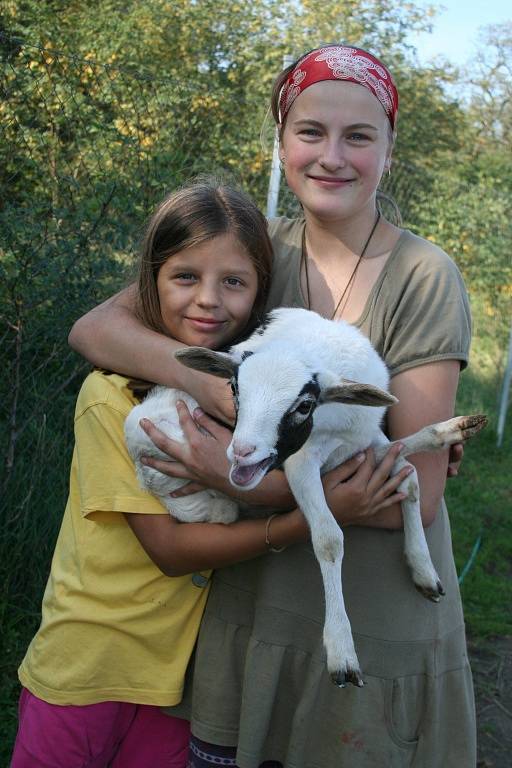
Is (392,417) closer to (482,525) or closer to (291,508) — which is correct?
(291,508)

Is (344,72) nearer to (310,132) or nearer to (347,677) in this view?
(310,132)

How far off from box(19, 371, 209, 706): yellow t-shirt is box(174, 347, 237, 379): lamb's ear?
1.06 ft

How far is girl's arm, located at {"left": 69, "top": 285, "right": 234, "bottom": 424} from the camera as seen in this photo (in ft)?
7.26

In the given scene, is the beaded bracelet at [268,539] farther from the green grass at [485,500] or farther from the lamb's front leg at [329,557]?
the green grass at [485,500]

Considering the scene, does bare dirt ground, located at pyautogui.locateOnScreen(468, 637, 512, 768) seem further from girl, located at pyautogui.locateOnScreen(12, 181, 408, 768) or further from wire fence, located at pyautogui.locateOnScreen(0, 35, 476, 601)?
wire fence, located at pyautogui.locateOnScreen(0, 35, 476, 601)

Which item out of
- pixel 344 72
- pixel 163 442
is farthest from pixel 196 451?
pixel 344 72

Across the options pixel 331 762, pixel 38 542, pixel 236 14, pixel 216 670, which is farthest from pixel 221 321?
pixel 236 14

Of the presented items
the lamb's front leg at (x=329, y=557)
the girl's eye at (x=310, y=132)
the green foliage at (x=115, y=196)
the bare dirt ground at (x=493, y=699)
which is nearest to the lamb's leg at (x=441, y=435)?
the lamb's front leg at (x=329, y=557)

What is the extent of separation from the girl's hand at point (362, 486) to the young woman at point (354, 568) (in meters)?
0.02

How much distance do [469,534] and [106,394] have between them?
170 inches

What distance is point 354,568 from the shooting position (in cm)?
222

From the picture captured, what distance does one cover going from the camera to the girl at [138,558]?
7.25ft

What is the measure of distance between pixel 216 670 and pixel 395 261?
4.25ft

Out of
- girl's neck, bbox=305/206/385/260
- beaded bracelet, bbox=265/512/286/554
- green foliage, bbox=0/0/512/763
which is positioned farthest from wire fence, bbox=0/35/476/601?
beaded bracelet, bbox=265/512/286/554
